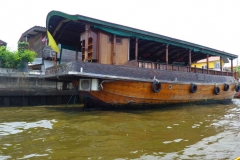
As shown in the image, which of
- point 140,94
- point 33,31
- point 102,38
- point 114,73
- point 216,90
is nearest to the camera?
point 114,73

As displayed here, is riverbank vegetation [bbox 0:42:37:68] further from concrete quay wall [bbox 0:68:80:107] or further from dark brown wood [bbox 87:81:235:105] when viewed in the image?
dark brown wood [bbox 87:81:235:105]

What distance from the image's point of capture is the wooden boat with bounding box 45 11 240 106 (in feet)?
23.7

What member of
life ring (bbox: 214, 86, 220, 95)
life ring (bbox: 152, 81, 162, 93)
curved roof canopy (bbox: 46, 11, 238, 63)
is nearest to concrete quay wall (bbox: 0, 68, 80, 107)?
→ curved roof canopy (bbox: 46, 11, 238, 63)

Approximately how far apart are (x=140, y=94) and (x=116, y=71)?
150 cm

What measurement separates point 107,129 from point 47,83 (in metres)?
8.12

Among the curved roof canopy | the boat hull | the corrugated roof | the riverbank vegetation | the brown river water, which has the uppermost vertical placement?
the corrugated roof

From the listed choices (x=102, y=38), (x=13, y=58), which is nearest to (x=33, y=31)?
(x=13, y=58)

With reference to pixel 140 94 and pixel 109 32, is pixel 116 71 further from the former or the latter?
pixel 109 32

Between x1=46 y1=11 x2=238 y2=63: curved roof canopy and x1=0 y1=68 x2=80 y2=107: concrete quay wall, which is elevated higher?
x1=46 y1=11 x2=238 y2=63: curved roof canopy

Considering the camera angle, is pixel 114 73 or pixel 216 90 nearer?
pixel 114 73

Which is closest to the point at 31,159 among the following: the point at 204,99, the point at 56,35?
the point at 56,35

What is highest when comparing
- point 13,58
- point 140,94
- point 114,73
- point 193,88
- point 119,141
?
point 13,58

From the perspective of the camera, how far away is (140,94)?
8.20 metres

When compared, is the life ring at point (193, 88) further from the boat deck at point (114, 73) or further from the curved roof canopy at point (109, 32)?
the curved roof canopy at point (109, 32)
